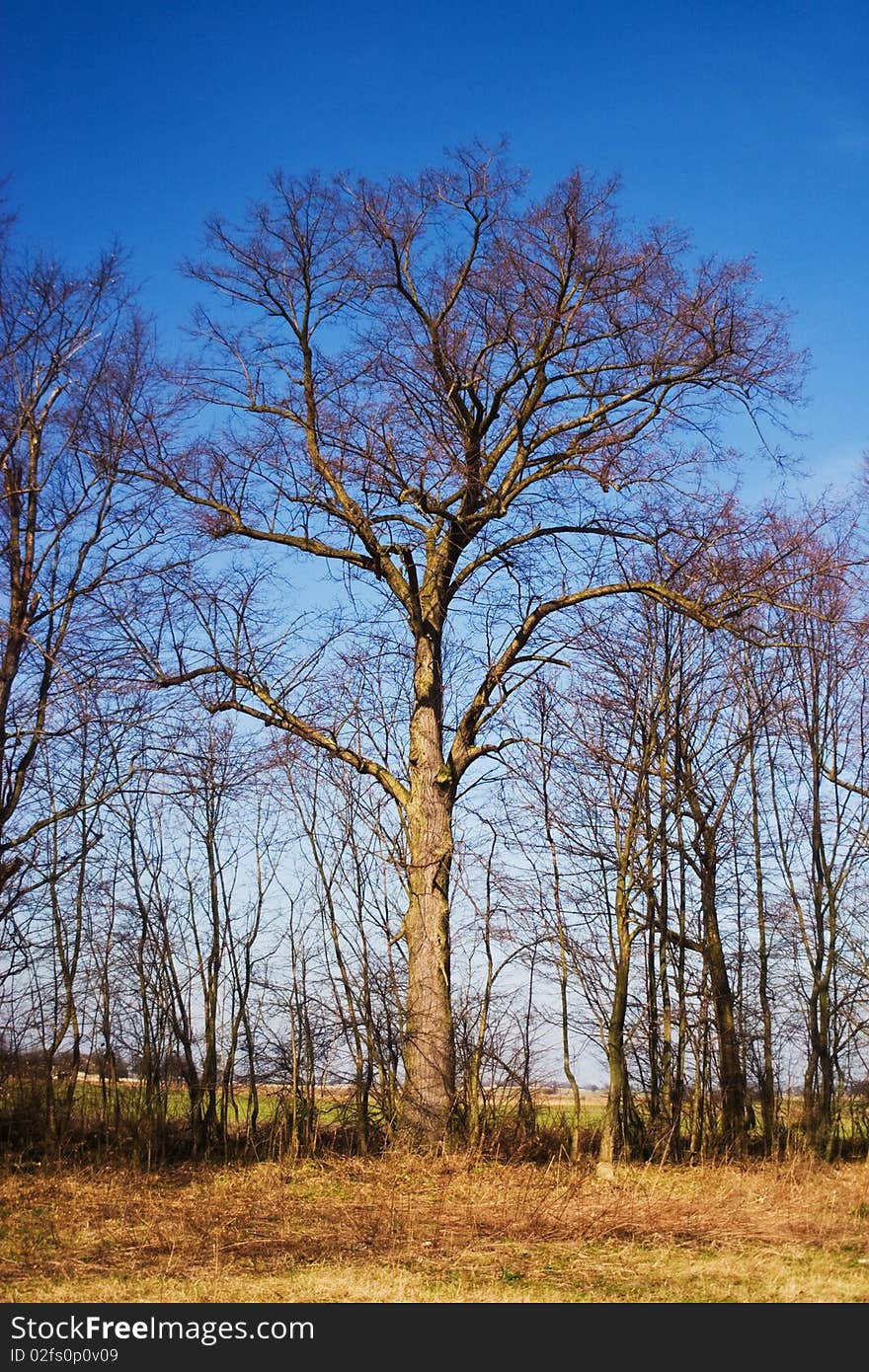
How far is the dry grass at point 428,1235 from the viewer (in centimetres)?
702

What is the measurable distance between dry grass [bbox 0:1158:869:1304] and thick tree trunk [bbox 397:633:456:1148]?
0.84 m

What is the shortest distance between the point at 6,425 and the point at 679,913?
10098 mm

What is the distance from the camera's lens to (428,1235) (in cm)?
848

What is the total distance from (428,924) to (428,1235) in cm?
446

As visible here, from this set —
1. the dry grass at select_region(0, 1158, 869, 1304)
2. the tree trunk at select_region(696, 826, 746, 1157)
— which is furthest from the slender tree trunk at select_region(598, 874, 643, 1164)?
the tree trunk at select_region(696, 826, 746, 1157)

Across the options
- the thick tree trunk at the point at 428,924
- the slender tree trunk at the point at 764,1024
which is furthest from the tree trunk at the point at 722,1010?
the thick tree trunk at the point at 428,924

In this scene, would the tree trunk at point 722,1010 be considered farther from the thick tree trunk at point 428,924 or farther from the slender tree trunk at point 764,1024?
the thick tree trunk at point 428,924

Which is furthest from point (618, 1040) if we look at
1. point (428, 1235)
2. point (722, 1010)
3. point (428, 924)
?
point (428, 1235)

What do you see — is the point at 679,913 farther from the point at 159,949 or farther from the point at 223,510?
the point at 223,510

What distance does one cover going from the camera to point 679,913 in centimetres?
1476

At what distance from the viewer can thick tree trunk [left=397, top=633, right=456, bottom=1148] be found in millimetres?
12242

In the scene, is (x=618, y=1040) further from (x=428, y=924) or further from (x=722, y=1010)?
(x=428, y=924)

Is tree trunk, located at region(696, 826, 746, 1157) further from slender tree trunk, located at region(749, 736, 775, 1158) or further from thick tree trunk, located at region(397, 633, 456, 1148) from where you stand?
thick tree trunk, located at region(397, 633, 456, 1148)
